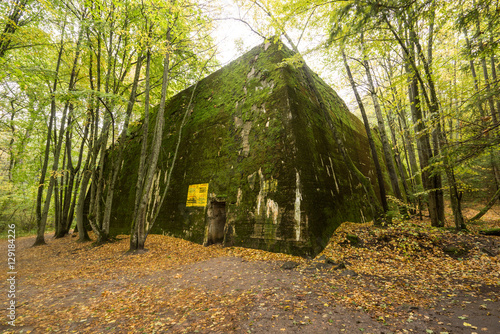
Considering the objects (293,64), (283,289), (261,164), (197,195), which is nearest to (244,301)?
(283,289)

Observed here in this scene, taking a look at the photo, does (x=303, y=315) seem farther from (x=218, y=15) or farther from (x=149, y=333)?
(x=218, y=15)

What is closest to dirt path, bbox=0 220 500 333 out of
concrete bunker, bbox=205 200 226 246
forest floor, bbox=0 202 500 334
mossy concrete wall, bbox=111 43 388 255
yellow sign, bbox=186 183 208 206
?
forest floor, bbox=0 202 500 334

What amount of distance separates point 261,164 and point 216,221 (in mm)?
2944

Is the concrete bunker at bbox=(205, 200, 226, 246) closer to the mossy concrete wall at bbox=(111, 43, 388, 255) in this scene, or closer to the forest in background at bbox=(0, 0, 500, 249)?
the mossy concrete wall at bbox=(111, 43, 388, 255)

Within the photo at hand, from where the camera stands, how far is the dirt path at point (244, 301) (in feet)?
9.41

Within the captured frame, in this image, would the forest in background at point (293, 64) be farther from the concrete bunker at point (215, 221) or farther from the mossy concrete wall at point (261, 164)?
the concrete bunker at point (215, 221)

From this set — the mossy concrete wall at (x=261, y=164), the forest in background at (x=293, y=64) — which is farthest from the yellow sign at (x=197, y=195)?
the forest in background at (x=293, y=64)

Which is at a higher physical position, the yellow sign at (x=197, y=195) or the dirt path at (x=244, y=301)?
the yellow sign at (x=197, y=195)

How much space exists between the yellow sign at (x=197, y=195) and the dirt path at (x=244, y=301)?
112 inches

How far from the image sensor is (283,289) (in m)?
3.93

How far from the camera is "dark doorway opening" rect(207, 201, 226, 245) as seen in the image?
25.7 ft

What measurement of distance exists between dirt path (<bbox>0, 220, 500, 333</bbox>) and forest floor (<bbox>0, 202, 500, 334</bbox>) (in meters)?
0.02

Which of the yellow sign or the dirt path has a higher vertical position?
the yellow sign

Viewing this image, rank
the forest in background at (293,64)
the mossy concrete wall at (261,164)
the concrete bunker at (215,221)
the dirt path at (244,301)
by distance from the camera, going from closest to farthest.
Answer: the dirt path at (244,301) → the forest in background at (293,64) → the mossy concrete wall at (261,164) → the concrete bunker at (215,221)
